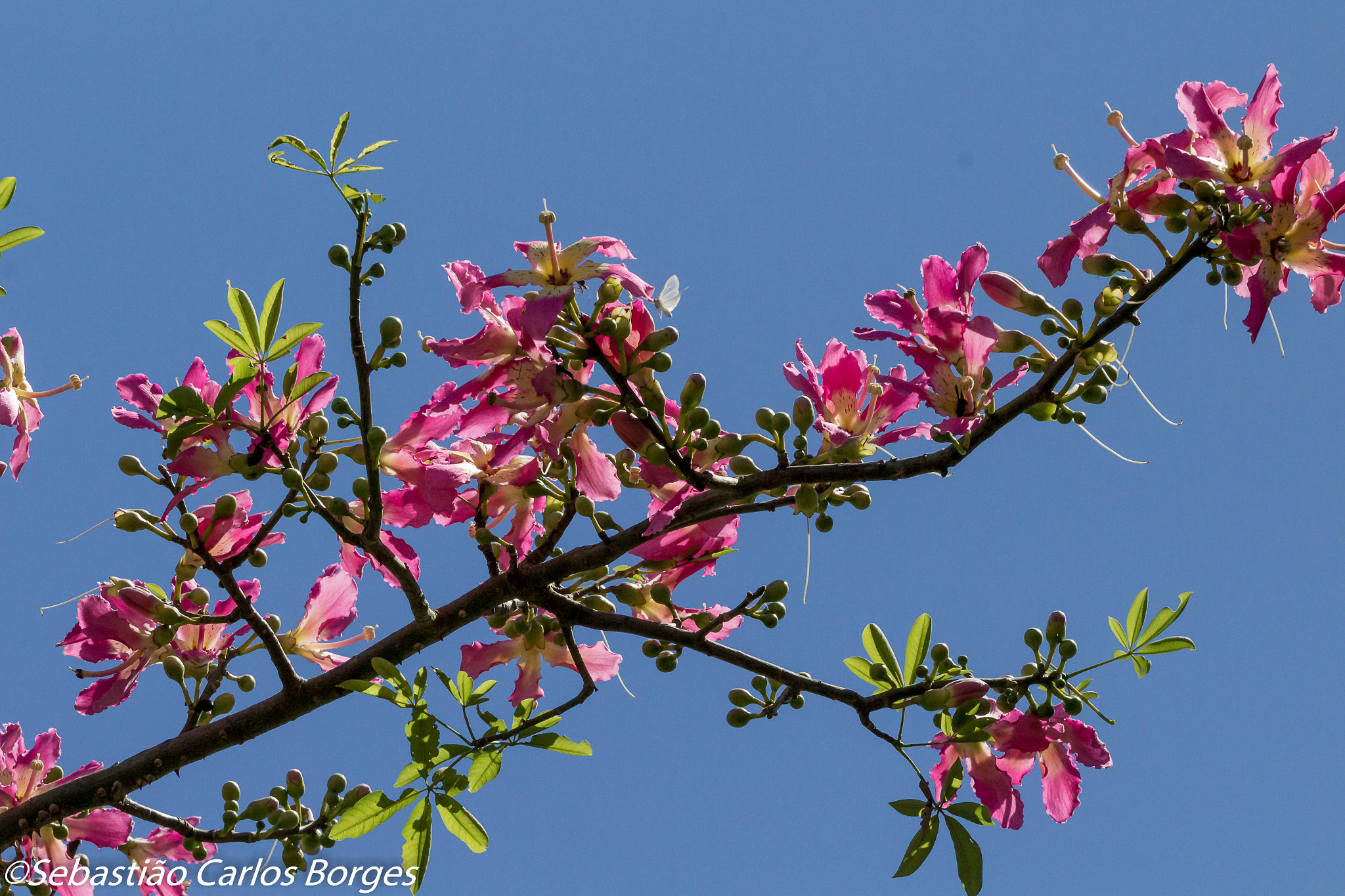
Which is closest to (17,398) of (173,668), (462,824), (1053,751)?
(173,668)

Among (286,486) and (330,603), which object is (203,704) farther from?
(286,486)

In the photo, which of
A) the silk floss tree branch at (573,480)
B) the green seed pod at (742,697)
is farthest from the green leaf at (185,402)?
the green seed pod at (742,697)

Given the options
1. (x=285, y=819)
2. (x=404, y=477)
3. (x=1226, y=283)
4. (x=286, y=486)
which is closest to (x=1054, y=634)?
(x=1226, y=283)

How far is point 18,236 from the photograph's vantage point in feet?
6.36

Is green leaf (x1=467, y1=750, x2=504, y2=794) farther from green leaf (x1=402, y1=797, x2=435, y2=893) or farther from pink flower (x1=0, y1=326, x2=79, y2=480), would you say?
pink flower (x1=0, y1=326, x2=79, y2=480)

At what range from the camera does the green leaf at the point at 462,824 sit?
1.88 m

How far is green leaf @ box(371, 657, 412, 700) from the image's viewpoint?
1.87 m

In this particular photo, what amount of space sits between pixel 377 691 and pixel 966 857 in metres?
1.07

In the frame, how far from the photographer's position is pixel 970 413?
178cm

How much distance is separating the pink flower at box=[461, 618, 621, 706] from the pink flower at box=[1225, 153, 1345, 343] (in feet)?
4.51

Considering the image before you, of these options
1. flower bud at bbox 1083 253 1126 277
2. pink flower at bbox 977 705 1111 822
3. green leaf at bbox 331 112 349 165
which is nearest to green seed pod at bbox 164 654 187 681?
green leaf at bbox 331 112 349 165

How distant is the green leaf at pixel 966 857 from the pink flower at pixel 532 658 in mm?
769

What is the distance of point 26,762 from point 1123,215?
8.22 feet

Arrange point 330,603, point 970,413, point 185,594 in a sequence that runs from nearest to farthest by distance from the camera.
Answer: point 970,413, point 185,594, point 330,603
